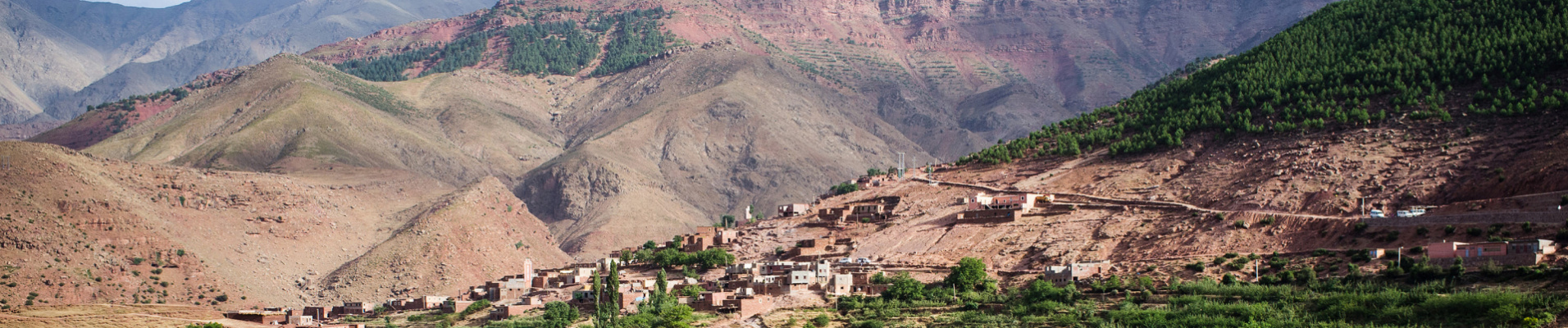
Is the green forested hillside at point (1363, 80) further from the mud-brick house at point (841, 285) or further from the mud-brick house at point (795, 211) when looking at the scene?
the mud-brick house at point (841, 285)

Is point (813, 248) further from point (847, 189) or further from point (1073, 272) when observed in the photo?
point (847, 189)

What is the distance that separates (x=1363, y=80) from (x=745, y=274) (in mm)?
35537

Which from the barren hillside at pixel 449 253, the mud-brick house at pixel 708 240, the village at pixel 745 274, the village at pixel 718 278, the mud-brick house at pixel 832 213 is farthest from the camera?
the barren hillside at pixel 449 253

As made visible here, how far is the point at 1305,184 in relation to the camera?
92.9 m

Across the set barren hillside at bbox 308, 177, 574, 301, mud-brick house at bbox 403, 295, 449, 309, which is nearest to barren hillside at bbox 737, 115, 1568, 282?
mud-brick house at bbox 403, 295, 449, 309

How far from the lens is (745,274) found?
97875 mm

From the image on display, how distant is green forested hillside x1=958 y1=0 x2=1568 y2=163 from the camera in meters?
98.6

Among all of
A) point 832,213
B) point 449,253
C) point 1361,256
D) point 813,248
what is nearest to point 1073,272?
point 1361,256

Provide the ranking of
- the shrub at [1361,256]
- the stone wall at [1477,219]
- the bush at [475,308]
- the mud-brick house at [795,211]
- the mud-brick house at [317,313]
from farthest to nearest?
the mud-brick house at [795,211] → the mud-brick house at [317,313] → the bush at [475,308] → the shrub at [1361,256] → the stone wall at [1477,219]

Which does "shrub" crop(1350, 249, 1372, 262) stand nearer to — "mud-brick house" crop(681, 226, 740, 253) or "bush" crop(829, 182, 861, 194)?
"mud-brick house" crop(681, 226, 740, 253)

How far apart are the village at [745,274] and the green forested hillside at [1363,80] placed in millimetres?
10220

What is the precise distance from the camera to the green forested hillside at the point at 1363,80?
9862cm

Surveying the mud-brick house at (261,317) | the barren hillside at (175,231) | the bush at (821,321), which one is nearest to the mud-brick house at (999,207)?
the bush at (821,321)

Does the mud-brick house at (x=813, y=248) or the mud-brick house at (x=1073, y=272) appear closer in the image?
the mud-brick house at (x=1073, y=272)
